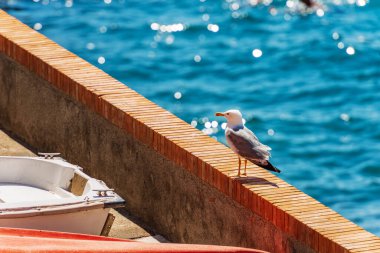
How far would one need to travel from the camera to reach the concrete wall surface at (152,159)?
7.30m

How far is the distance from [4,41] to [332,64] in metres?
11.6

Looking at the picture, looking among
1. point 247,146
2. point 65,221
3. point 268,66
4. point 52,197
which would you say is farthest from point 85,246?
point 268,66

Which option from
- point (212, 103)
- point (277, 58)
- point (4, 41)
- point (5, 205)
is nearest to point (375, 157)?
point (212, 103)

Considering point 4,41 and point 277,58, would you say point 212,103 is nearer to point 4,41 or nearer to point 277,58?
point 277,58

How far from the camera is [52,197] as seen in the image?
8078mm

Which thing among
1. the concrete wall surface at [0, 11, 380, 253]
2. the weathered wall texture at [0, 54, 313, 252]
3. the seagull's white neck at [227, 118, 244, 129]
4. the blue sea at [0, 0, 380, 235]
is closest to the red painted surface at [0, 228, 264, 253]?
the concrete wall surface at [0, 11, 380, 253]

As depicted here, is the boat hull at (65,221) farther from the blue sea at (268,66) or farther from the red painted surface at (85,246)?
the blue sea at (268,66)

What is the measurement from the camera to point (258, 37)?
74.0ft

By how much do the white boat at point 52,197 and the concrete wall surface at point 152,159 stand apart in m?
0.68

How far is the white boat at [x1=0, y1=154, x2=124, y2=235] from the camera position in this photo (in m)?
7.32

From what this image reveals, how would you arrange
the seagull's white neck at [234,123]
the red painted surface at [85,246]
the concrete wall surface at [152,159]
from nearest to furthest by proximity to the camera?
the red painted surface at [85,246]
the concrete wall surface at [152,159]
the seagull's white neck at [234,123]

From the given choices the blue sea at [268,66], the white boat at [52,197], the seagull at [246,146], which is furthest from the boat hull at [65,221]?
the blue sea at [268,66]

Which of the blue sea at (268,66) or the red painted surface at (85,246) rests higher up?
the blue sea at (268,66)

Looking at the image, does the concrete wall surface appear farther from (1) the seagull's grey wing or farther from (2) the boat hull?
(2) the boat hull
